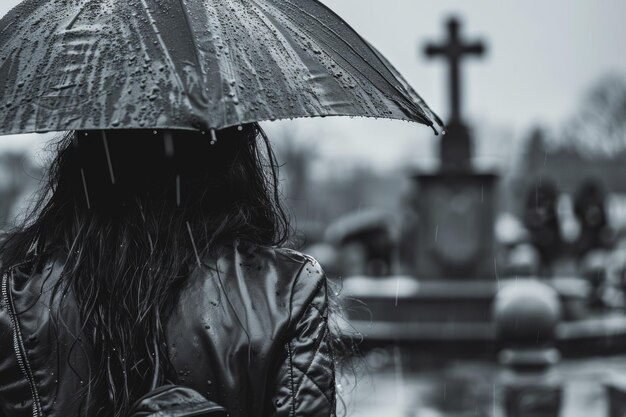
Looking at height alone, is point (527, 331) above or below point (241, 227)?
below

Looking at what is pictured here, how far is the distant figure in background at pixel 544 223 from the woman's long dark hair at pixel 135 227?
16.6 meters

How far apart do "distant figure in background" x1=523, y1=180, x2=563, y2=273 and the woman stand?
16691mm

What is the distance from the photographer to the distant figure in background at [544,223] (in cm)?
1817

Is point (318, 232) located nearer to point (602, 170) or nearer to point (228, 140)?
point (228, 140)

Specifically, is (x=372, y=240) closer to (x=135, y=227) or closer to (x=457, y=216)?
(x=457, y=216)

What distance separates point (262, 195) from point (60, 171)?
1.63 ft

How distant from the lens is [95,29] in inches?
85.0

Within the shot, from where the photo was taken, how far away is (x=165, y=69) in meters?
2.06

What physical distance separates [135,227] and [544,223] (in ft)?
56.1

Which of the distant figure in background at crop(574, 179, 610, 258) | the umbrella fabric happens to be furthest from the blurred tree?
the umbrella fabric

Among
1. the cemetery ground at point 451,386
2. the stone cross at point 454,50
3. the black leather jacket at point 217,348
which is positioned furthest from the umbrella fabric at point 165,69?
the stone cross at point 454,50

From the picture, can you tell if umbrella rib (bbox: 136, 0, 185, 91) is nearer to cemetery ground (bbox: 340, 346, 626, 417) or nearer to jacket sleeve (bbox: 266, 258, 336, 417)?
jacket sleeve (bbox: 266, 258, 336, 417)

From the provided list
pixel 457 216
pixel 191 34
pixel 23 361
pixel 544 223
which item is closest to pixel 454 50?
pixel 457 216

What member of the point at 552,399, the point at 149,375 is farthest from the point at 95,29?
the point at 552,399
